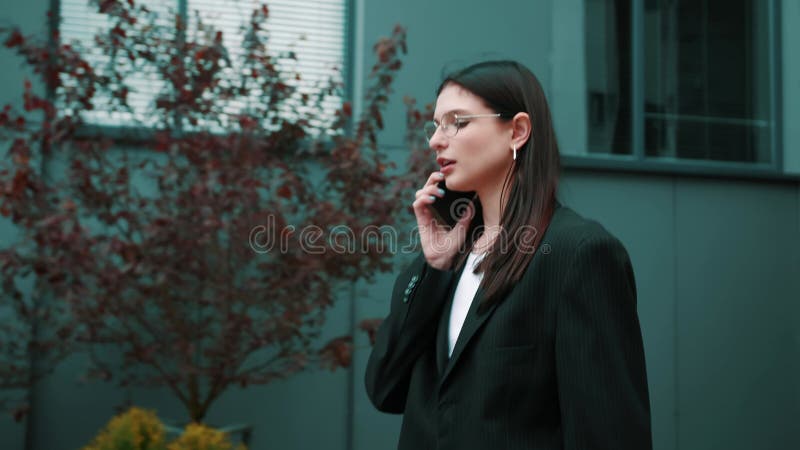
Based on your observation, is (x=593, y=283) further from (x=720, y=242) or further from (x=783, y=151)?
(x=783, y=151)

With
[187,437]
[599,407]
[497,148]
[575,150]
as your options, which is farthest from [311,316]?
[599,407]

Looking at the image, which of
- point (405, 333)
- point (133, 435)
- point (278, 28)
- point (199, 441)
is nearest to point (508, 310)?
point (405, 333)

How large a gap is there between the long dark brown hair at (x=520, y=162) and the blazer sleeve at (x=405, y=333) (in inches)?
6.6

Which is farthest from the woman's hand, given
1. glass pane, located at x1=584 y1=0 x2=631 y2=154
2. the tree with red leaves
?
glass pane, located at x1=584 y1=0 x2=631 y2=154

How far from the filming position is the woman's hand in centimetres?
216

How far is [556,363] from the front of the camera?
5.59 ft

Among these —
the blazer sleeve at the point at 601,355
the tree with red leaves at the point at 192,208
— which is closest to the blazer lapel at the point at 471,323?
the blazer sleeve at the point at 601,355

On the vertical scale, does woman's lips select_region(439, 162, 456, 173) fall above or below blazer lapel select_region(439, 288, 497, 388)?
above

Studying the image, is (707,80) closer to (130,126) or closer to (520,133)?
(130,126)

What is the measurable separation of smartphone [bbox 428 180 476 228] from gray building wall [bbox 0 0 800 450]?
359 cm

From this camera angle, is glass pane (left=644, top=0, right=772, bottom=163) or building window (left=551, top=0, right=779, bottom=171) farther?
glass pane (left=644, top=0, right=772, bottom=163)

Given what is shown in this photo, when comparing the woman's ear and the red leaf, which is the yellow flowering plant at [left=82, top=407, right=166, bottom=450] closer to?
the woman's ear

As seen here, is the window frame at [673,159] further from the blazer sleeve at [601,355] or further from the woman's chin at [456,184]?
the blazer sleeve at [601,355]

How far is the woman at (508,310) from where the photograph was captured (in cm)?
166
